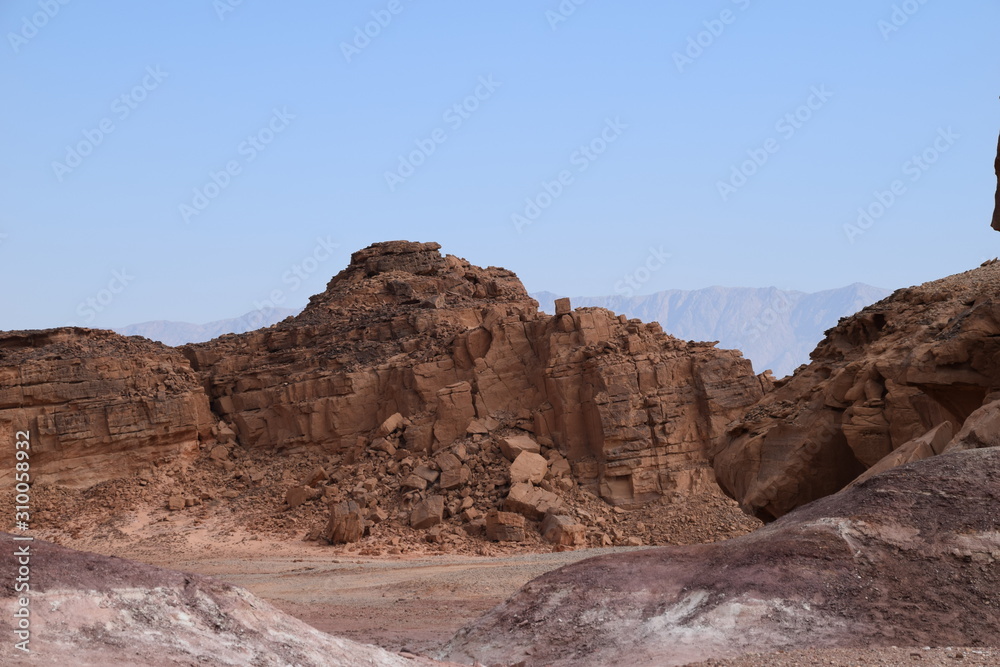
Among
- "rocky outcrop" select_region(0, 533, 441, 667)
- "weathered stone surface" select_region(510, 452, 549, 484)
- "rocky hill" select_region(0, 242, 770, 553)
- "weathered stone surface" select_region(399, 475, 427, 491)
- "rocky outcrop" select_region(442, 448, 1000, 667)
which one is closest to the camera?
"rocky outcrop" select_region(0, 533, 441, 667)

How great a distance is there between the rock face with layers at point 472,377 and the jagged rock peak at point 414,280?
0.06 meters

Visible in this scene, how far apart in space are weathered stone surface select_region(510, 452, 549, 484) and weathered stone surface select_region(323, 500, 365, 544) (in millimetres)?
3798

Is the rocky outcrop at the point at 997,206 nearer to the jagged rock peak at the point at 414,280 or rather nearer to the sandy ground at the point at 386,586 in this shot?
the sandy ground at the point at 386,586

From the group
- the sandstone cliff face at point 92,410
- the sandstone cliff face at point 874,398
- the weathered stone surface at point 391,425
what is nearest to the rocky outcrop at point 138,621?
the sandstone cliff face at point 874,398

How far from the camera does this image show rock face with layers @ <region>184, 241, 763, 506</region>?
2750cm

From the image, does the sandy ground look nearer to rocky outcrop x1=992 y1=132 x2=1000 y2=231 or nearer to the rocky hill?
the rocky hill

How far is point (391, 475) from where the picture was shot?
2852cm

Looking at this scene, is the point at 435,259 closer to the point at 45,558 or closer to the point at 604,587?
the point at 604,587

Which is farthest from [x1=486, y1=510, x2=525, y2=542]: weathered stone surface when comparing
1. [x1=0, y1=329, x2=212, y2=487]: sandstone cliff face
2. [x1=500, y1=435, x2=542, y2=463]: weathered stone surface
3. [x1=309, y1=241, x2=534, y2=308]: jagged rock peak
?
[x1=0, y1=329, x2=212, y2=487]: sandstone cliff face

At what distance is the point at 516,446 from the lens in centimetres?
2795

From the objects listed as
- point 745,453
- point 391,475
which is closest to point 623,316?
point 391,475

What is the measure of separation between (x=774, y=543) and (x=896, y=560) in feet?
3.53

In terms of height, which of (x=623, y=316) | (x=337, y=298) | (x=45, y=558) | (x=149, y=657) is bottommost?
(x=149, y=657)

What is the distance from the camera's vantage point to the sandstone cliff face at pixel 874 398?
1280 centimetres
